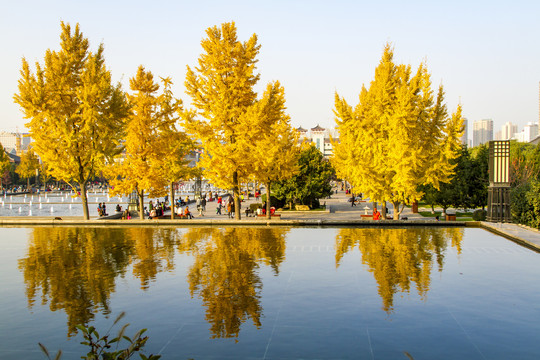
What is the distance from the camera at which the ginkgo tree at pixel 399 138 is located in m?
27.4

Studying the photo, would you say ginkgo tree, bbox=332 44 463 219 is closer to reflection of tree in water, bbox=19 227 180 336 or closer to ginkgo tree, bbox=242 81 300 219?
ginkgo tree, bbox=242 81 300 219

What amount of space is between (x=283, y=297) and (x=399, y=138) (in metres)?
18.2

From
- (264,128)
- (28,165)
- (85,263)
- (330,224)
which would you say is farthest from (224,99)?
(28,165)

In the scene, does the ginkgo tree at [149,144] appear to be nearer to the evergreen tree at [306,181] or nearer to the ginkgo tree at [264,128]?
the ginkgo tree at [264,128]

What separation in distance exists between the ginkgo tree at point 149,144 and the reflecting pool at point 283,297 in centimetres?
1022

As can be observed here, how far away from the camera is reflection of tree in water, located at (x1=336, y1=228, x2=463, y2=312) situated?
12.6m

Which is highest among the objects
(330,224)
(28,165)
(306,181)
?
(28,165)

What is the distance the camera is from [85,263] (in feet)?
51.8

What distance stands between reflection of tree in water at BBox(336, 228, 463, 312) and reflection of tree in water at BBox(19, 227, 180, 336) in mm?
6406

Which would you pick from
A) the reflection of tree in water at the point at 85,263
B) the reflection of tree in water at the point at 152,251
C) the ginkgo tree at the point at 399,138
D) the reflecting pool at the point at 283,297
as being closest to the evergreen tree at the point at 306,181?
the ginkgo tree at the point at 399,138

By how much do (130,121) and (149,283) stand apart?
1962 cm

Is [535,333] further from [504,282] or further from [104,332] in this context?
[104,332]

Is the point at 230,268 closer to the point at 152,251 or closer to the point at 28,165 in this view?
the point at 152,251

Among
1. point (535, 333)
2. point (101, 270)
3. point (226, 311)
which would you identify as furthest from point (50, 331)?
point (535, 333)
